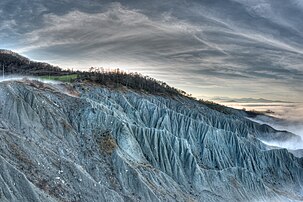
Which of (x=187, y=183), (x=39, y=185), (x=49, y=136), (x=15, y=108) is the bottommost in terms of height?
(x=187, y=183)

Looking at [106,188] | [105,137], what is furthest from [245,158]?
[106,188]

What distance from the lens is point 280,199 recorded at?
57844 millimetres

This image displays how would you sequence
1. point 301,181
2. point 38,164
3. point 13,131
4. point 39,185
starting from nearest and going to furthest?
point 39,185 → point 38,164 → point 13,131 → point 301,181

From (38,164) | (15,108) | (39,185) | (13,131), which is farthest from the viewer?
(15,108)

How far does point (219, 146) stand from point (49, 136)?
34707 millimetres

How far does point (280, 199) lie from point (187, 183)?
1930cm

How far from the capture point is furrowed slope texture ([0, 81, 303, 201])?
31.9 meters

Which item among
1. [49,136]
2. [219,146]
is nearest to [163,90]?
[219,146]

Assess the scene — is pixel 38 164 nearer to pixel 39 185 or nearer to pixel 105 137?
pixel 39 185

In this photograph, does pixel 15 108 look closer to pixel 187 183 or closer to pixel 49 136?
pixel 49 136

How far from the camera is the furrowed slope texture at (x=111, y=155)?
31.9 meters

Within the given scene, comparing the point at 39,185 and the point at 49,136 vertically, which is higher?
the point at 49,136

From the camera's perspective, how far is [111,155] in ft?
134

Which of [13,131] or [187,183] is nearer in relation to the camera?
[13,131]
